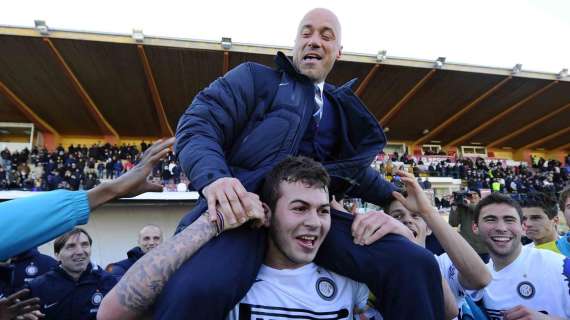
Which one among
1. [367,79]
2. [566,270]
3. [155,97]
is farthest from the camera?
[155,97]

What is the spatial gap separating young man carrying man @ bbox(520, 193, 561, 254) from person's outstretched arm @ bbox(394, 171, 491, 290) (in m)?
2.67

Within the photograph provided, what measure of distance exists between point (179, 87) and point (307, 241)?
62.1ft

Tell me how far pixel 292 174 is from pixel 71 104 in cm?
2250

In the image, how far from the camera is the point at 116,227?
34.5 ft

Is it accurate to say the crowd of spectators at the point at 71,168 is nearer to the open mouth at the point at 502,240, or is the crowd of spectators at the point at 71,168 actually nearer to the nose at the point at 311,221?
the open mouth at the point at 502,240

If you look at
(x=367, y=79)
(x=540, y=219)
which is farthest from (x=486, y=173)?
(x=540, y=219)

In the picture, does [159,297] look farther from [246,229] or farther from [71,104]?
[71,104]

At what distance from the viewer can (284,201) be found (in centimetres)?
174

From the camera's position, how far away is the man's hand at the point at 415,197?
2.18 m

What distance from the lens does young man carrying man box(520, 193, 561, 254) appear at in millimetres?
4270

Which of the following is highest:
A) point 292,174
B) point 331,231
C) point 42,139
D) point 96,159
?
point 42,139

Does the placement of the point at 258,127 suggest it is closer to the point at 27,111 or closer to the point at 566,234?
the point at 566,234

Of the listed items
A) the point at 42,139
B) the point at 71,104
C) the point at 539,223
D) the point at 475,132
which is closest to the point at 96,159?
the point at 71,104

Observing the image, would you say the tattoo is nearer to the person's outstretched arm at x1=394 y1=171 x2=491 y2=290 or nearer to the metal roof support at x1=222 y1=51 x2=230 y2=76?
the person's outstretched arm at x1=394 y1=171 x2=491 y2=290
